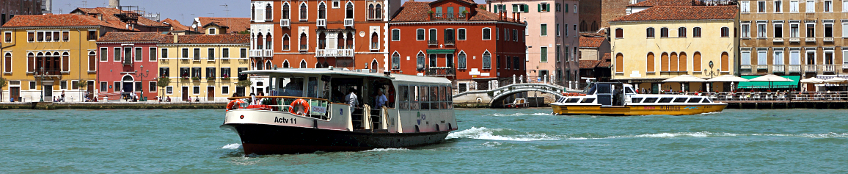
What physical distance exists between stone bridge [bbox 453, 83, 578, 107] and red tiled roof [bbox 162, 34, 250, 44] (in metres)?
16.3

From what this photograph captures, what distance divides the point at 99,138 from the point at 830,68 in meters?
43.8

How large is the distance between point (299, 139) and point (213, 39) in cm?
5309

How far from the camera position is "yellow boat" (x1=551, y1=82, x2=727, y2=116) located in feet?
159

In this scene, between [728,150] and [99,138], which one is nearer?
[728,150]

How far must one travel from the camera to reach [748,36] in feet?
212

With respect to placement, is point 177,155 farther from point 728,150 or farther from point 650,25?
point 650,25

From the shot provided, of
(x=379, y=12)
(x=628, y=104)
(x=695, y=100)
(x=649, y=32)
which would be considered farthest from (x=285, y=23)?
(x=695, y=100)

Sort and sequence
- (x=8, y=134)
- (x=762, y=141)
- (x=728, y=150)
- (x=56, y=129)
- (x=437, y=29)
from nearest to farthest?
(x=728, y=150), (x=762, y=141), (x=8, y=134), (x=56, y=129), (x=437, y=29)

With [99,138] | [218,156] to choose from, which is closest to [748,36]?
[99,138]

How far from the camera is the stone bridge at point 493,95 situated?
61250 mm

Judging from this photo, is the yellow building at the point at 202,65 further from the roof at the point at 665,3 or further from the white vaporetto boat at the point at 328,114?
the white vaporetto boat at the point at 328,114

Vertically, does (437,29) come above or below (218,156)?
above

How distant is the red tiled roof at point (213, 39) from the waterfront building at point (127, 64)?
1.38 meters

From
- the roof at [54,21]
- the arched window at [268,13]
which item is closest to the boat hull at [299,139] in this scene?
the arched window at [268,13]
